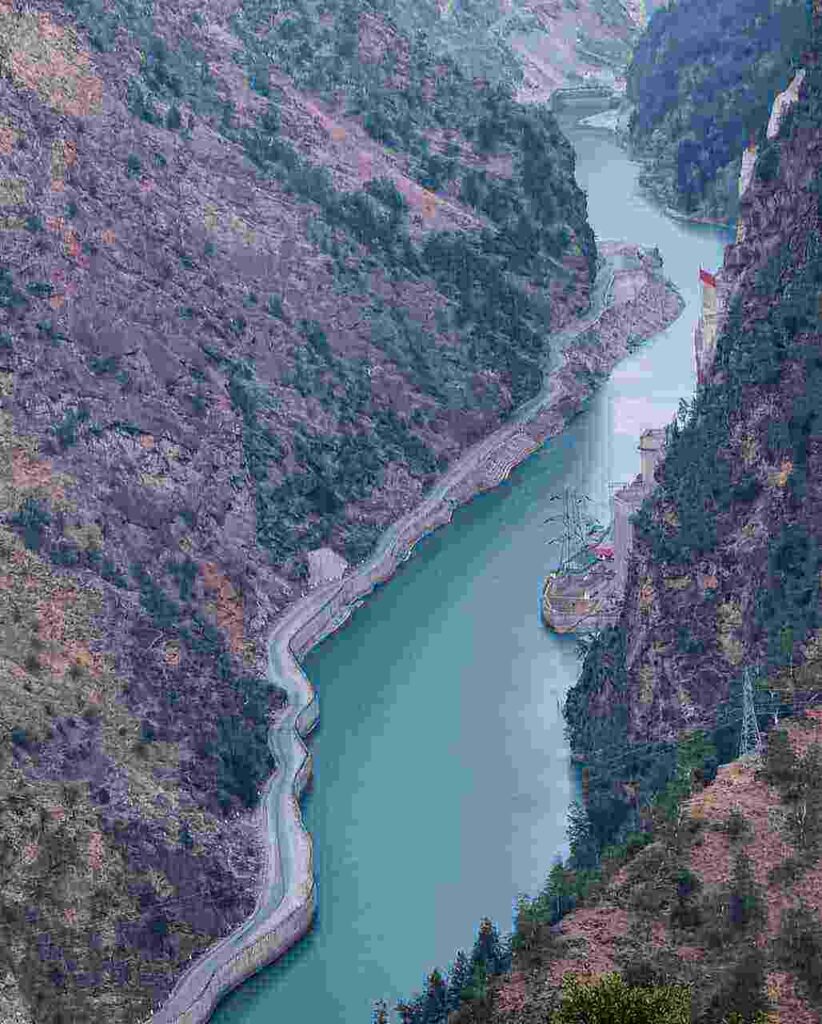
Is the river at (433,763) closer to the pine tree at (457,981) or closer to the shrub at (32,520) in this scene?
the pine tree at (457,981)

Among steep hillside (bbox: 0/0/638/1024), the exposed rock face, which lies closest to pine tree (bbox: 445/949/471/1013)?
steep hillside (bbox: 0/0/638/1024)

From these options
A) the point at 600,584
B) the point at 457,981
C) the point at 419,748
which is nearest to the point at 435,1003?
the point at 457,981

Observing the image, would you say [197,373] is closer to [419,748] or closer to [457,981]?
[419,748]

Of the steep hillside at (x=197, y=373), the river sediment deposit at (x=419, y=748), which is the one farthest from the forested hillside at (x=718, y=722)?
the steep hillside at (x=197, y=373)

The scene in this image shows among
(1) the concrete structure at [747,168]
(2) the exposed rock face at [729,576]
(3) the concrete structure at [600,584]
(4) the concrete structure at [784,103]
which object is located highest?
(4) the concrete structure at [784,103]

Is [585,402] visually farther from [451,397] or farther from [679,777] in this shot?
[679,777]

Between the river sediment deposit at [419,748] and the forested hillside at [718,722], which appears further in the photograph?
the river sediment deposit at [419,748]

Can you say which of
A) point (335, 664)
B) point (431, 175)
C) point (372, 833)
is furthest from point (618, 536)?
point (431, 175)
